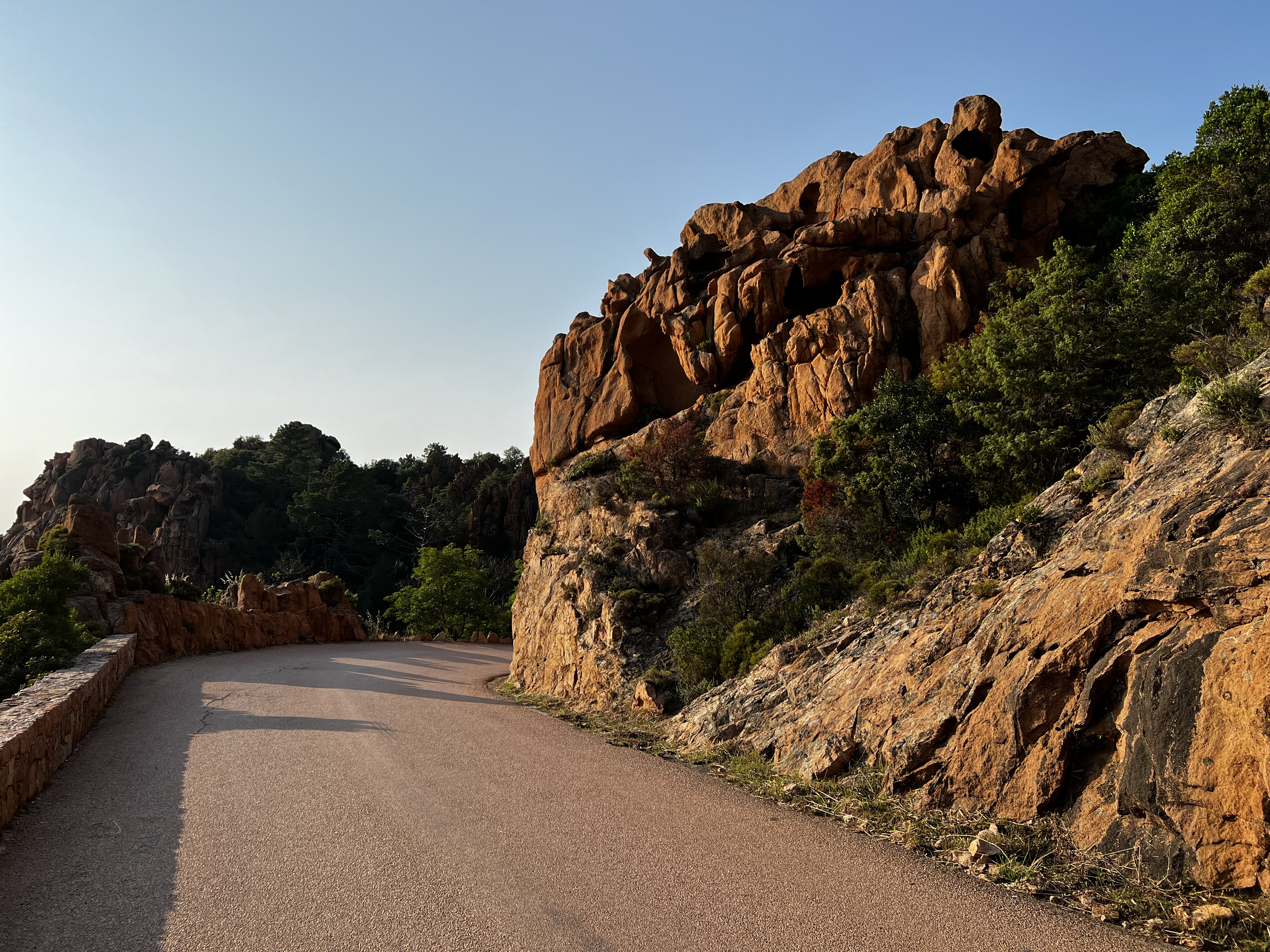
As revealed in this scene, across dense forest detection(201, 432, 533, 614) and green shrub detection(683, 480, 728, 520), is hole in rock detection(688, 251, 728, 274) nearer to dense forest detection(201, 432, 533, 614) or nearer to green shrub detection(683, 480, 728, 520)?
green shrub detection(683, 480, 728, 520)

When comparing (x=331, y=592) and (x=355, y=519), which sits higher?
(x=355, y=519)

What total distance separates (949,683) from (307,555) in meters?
61.8

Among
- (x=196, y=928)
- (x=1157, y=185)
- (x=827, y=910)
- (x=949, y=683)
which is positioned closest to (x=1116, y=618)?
(x=949, y=683)

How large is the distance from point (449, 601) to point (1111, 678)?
39343 mm

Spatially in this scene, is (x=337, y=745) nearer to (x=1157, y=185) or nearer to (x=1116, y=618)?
(x=1116, y=618)

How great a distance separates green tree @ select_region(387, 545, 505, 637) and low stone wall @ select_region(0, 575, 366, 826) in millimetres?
5294

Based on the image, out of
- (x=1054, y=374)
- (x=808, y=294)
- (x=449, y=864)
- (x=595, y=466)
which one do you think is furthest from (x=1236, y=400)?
(x=595, y=466)

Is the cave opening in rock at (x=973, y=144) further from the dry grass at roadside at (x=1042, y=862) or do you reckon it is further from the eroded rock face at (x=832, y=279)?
the dry grass at roadside at (x=1042, y=862)

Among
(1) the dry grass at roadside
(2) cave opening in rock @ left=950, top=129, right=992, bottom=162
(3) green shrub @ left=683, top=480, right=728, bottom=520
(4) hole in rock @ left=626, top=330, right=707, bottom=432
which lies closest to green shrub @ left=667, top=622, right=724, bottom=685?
(1) the dry grass at roadside

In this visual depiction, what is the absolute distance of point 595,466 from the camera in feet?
88.2

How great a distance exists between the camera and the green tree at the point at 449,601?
136 feet

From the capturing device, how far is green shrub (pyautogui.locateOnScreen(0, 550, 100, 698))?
12.8 m

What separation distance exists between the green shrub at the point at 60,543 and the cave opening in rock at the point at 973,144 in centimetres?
3369

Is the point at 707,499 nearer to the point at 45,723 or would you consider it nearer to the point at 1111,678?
the point at 1111,678
